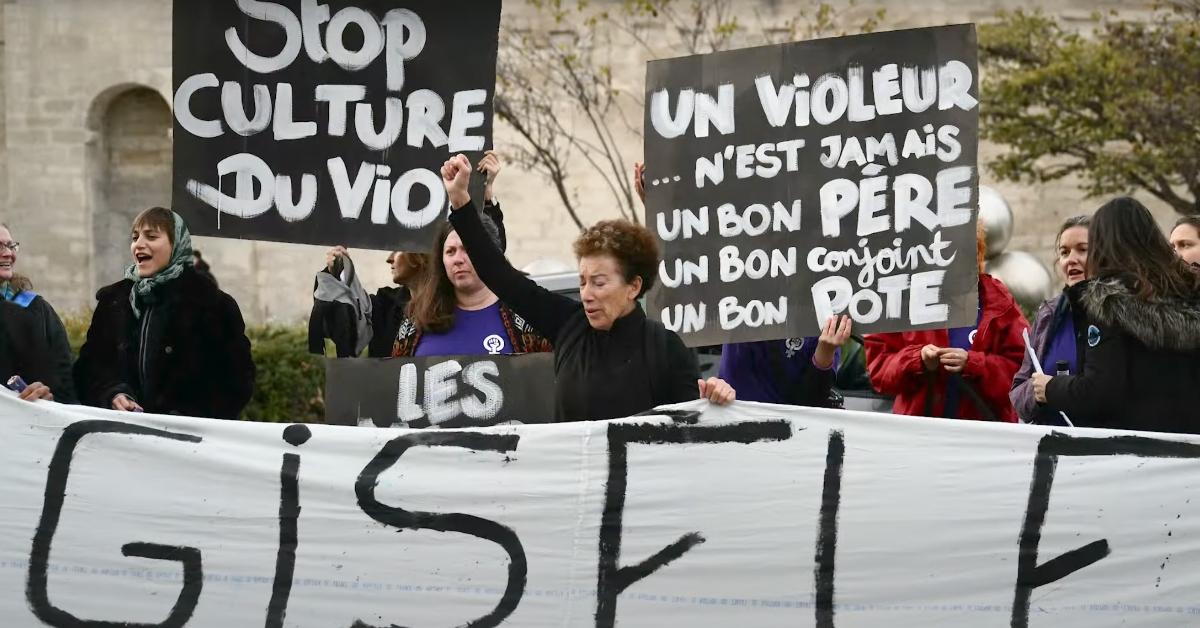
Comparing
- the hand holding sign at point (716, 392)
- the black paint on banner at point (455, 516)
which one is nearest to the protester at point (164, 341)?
the black paint on banner at point (455, 516)

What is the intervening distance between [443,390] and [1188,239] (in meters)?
2.51

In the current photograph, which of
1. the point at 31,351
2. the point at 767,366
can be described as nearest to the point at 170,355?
the point at 31,351

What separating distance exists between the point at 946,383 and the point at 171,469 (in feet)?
8.15

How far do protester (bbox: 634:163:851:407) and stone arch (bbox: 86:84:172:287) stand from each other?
50.9 ft

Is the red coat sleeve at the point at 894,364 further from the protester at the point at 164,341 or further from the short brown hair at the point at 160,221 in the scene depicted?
the short brown hair at the point at 160,221

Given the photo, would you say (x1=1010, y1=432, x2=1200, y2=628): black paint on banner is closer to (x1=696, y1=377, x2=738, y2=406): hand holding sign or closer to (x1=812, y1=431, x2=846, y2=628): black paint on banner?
(x1=812, y1=431, x2=846, y2=628): black paint on banner

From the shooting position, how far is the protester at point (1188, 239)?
5.55 meters

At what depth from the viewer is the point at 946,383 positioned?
5.53m

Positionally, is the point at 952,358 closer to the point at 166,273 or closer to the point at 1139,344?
the point at 1139,344

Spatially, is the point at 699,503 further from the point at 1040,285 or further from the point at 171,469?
the point at 1040,285

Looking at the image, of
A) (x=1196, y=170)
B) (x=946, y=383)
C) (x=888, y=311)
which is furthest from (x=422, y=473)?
(x=1196, y=170)

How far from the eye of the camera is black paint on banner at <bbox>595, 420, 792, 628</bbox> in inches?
172

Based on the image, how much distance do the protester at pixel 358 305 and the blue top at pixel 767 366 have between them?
840mm

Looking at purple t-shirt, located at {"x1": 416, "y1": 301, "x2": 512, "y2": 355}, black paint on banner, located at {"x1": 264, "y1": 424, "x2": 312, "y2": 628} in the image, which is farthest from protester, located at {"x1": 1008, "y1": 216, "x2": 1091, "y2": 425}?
black paint on banner, located at {"x1": 264, "y1": 424, "x2": 312, "y2": 628}
